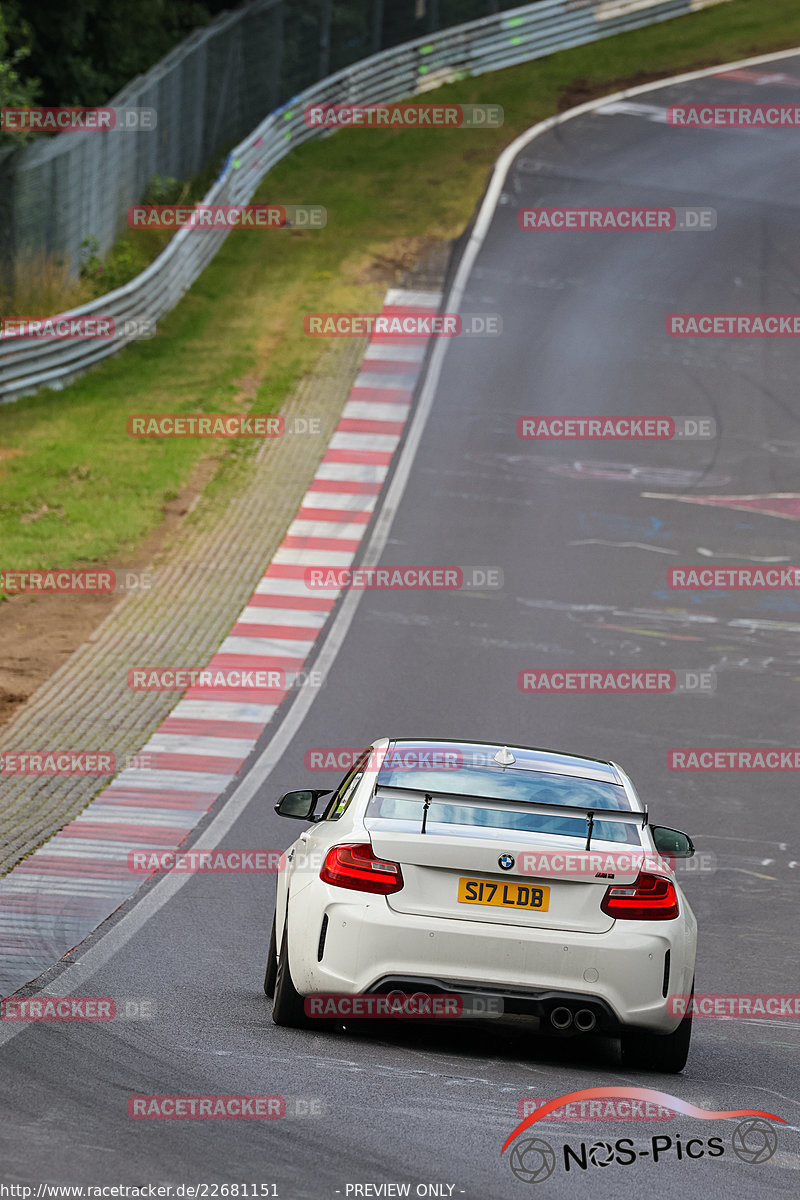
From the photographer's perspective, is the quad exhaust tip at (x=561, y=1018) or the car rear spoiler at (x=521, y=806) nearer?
the quad exhaust tip at (x=561, y=1018)

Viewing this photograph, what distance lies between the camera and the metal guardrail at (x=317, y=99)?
2573 centimetres

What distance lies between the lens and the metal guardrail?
2573 centimetres

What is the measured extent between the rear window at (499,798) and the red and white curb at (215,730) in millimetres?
2377

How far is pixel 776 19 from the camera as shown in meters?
47.3

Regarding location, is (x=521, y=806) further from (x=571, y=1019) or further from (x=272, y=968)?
(x=272, y=968)

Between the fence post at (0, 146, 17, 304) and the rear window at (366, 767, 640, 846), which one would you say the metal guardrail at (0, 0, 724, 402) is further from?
the rear window at (366, 767, 640, 846)

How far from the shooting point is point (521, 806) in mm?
7812

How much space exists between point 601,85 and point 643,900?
3765cm

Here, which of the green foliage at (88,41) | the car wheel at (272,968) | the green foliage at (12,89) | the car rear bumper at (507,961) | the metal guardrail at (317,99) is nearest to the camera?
the car rear bumper at (507,961)

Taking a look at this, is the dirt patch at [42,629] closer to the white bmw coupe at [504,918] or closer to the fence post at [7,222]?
the fence post at [7,222]

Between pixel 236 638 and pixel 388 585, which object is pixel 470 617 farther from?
pixel 236 638

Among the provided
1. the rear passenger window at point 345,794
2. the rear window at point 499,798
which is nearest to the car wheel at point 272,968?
the rear passenger window at point 345,794

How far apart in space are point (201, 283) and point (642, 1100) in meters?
26.0

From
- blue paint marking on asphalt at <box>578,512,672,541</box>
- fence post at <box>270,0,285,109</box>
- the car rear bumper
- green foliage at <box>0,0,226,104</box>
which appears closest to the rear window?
the car rear bumper
